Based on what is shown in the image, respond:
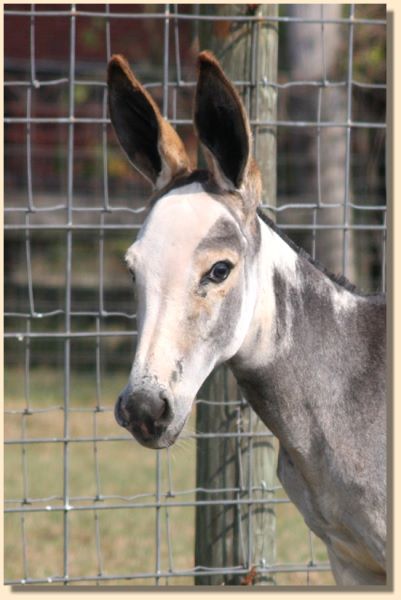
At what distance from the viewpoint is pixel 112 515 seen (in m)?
6.70

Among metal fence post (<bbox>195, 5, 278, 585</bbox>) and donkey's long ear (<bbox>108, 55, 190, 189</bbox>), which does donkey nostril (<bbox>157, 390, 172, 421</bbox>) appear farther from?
metal fence post (<bbox>195, 5, 278, 585</bbox>)

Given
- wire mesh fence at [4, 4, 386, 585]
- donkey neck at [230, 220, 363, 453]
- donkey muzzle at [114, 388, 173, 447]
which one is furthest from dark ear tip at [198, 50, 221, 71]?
wire mesh fence at [4, 4, 386, 585]

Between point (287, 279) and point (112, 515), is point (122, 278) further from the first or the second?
point (287, 279)

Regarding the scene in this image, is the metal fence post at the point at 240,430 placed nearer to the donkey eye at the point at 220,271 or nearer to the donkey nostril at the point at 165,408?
the donkey eye at the point at 220,271

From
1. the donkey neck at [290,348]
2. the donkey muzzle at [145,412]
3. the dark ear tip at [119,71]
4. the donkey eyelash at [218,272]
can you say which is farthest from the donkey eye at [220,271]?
the dark ear tip at [119,71]

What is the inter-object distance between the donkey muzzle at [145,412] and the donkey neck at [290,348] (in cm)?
49

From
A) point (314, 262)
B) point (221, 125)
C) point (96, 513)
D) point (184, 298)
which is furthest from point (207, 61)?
point (96, 513)

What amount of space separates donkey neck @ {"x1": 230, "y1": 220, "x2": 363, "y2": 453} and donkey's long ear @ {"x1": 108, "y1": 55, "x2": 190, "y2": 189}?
352 mm

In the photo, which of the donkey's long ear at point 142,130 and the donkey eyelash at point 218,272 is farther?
the donkey's long ear at point 142,130

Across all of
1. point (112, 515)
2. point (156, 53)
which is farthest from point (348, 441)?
point (156, 53)

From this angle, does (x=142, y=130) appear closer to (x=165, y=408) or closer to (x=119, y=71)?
(x=119, y=71)

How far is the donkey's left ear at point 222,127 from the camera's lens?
9.82 feet

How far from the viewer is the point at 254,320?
316cm

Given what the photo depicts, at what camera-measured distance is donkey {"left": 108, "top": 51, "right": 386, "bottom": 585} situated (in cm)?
287
